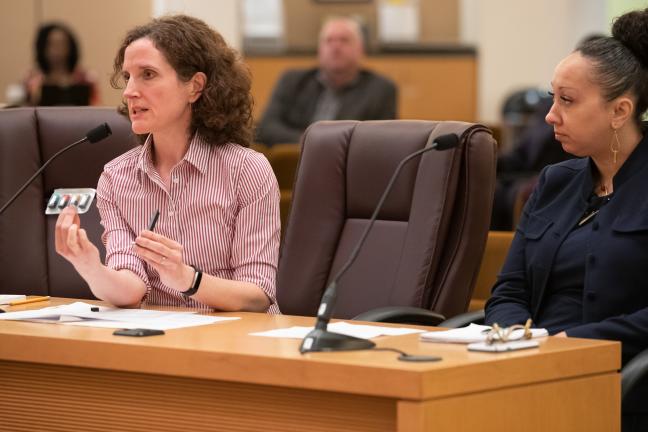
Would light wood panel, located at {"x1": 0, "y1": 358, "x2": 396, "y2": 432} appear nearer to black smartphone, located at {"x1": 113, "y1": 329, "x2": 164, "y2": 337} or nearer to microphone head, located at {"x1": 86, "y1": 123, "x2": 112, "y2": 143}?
black smartphone, located at {"x1": 113, "y1": 329, "x2": 164, "y2": 337}

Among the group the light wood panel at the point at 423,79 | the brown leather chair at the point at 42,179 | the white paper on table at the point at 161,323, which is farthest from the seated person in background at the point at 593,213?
the light wood panel at the point at 423,79

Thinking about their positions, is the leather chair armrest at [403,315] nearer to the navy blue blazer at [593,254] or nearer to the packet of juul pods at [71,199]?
the navy blue blazer at [593,254]

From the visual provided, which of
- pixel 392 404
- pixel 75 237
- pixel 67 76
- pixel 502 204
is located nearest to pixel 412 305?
pixel 75 237

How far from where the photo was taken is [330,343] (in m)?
1.93

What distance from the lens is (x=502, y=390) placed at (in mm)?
1884

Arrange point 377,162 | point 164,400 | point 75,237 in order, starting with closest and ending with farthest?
point 164,400 → point 75,237 → point 377,162

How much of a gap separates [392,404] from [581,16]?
7797mm

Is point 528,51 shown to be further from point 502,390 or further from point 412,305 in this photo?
point 502,390

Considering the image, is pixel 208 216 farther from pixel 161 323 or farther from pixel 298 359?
pixel 298 359

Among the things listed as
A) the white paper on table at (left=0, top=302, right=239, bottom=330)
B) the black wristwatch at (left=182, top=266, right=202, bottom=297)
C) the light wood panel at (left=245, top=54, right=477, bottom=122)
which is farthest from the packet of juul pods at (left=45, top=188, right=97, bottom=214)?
the light wood panel at (left=245, top=54, right=477, bottom=122)

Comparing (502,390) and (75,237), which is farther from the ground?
(75,237)

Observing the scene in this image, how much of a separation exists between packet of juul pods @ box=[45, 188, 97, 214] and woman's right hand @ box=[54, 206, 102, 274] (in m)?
0.84

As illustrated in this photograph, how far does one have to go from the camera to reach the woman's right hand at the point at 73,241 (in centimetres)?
242

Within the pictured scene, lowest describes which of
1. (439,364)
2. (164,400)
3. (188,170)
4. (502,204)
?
(502,204)
